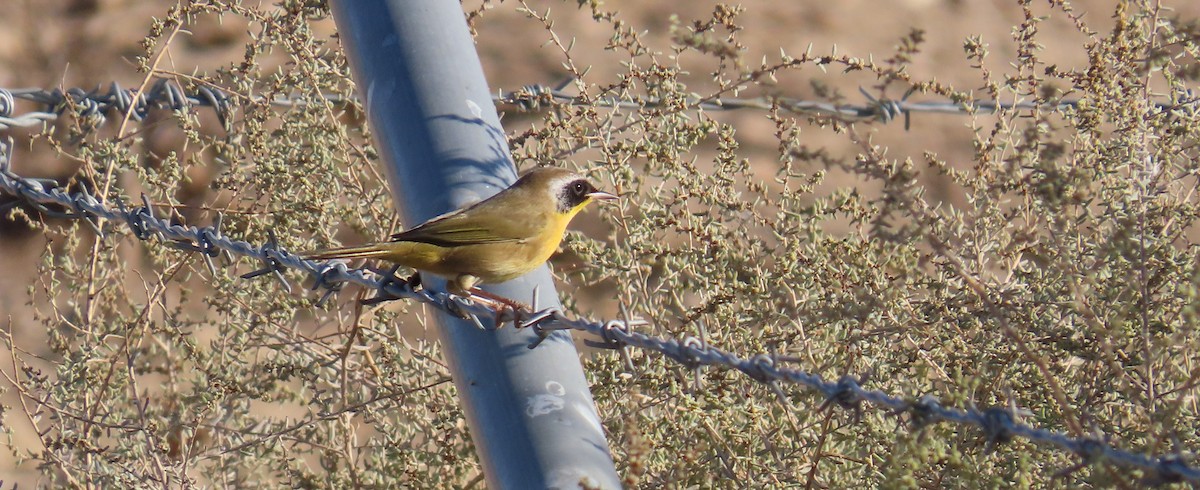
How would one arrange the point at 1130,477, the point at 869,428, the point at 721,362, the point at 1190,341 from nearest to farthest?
the point at 1130,477
the point at 721,362
the point at 1190,341
the point at 869,428

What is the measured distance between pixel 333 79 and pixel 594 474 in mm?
2171

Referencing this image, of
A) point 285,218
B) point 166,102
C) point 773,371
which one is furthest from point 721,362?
point 166,102

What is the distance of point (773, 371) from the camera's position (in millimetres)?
2033

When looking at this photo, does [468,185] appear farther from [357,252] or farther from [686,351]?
[686,351]

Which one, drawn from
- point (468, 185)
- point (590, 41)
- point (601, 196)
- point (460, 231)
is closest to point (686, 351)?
point (468, 185)

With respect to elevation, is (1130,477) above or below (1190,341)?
below

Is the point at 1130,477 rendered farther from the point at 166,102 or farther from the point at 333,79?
the point at 166,102

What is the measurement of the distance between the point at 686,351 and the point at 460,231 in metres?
1.03

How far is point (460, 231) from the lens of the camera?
3059 millimetres

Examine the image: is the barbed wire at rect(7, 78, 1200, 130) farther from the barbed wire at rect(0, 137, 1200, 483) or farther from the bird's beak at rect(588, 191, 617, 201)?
the barbed wire at rect(0, 137, 1200, 483)

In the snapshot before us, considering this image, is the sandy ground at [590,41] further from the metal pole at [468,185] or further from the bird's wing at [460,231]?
the metal pole at [468,185]

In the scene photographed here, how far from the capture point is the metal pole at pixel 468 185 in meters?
2.44

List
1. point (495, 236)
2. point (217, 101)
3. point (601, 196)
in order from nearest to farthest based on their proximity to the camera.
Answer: point (495, 236) → point (601, 196) → point (217, 101)

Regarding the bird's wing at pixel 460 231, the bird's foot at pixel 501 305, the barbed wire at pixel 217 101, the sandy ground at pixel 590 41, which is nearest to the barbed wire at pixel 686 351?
the bird's foot at pixel 501 305
